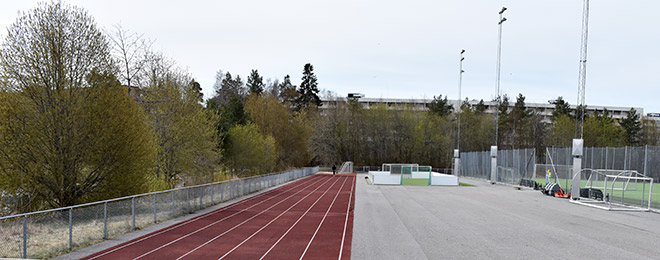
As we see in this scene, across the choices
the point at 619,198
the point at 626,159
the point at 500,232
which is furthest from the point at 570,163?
the point at 500,232

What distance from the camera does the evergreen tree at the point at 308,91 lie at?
94.8 metres

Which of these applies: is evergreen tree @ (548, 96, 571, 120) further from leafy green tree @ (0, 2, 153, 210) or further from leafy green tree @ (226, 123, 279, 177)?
leafy green tree @ (0, 2, 153, 210)

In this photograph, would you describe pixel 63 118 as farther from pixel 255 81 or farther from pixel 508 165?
pixel 255 81

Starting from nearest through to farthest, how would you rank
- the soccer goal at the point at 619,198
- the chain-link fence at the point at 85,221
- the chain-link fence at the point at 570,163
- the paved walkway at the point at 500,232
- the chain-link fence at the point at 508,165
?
the chain-link fence at the point at 85,221, the paved walkway at the point at 500,232, the soccer goal at the point at 619,198, the chain-link fence at the point at 570,163, the chain-link fence at the point at 508,165

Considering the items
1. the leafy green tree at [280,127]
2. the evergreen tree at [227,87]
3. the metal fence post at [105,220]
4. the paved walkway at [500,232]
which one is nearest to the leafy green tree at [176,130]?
the paved walkway at [500,232]

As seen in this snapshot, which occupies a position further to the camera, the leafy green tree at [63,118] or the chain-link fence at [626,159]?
the chain-link fence at [626,159]

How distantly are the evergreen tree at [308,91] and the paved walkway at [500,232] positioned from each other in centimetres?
7176

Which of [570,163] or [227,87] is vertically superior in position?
[227,87]

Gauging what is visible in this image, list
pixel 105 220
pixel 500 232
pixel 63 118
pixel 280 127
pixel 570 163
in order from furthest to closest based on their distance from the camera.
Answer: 1. pixel 280 127
2. pixel 570 163
3. pixel 63 118
4. pixel 500 232
5. pixel 105 220

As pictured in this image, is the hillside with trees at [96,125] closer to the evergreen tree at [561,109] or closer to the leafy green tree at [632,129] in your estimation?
the evergreen tree at [561,109]

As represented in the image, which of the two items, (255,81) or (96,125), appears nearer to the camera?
(96,125)

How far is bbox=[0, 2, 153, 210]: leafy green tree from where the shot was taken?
18.0 m

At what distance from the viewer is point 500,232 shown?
50.2 feet

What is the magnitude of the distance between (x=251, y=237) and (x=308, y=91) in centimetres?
8234
